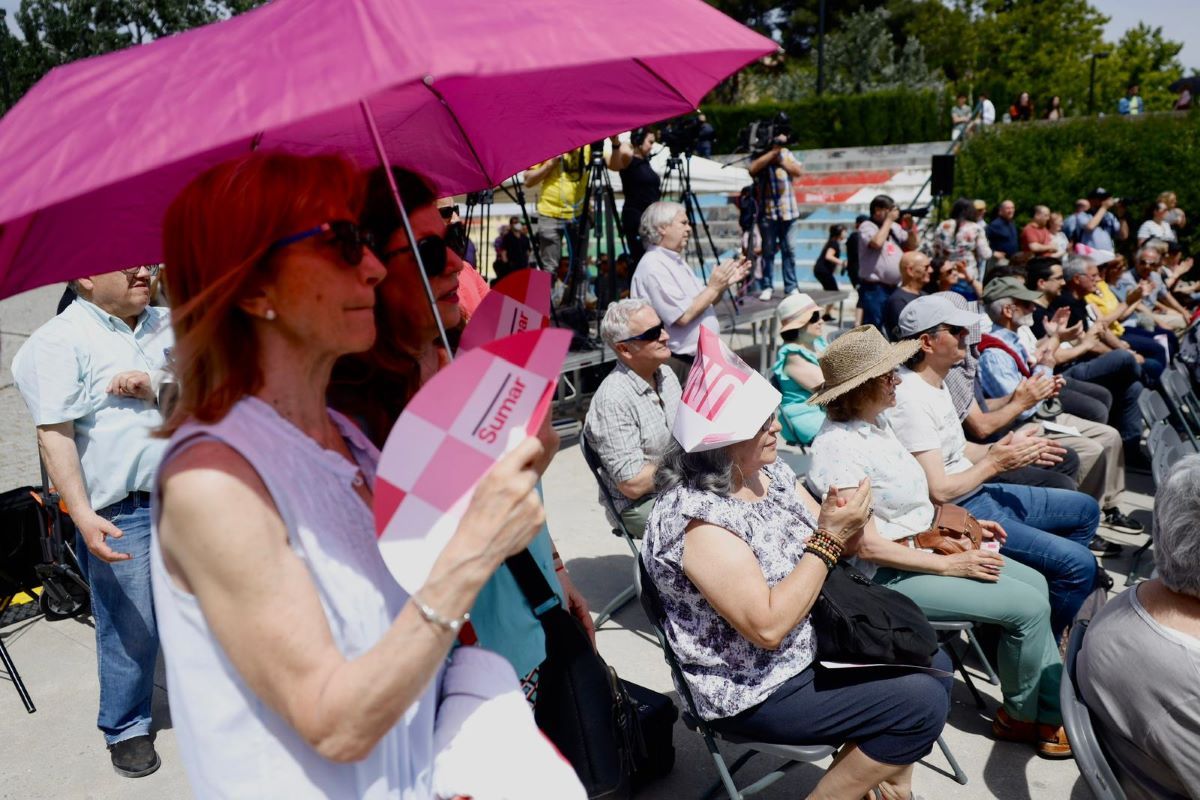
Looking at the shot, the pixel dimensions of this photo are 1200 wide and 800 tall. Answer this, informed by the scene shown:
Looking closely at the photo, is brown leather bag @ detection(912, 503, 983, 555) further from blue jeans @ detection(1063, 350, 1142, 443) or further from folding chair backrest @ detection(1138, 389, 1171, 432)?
blue jeans @ detection(1063, 350, 1142, 443)

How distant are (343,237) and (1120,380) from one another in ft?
21.9

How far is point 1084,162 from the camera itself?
18.9m

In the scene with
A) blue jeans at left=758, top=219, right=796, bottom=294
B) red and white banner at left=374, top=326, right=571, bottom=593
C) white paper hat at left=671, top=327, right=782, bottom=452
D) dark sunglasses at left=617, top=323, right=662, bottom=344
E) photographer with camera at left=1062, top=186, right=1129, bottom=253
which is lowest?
photographer with camera at left=1062, top=186, right=1129, bottom=253

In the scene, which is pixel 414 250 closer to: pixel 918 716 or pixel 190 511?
pixel 190 511

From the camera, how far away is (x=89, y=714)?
373cm

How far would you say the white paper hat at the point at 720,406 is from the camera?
8.30ft

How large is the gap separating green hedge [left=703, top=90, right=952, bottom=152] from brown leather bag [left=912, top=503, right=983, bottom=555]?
21767mm

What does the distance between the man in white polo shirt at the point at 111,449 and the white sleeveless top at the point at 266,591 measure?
6.52ft

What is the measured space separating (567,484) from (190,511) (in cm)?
525

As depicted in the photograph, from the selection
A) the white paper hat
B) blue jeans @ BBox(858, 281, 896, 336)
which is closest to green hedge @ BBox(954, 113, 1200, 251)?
blue jeans @ BBox(858, 281, 896, 336)

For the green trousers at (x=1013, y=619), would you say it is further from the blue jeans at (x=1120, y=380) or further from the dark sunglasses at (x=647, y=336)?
the blue jeans at (x=1120, y=380)

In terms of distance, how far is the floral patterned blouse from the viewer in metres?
2.50

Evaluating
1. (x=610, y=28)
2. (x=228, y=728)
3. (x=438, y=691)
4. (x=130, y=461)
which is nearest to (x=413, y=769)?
(x=438, y=691)

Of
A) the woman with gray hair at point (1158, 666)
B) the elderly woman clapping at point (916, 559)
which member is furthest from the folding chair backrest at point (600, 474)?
the woman with gray hair at point (1158, 666)
